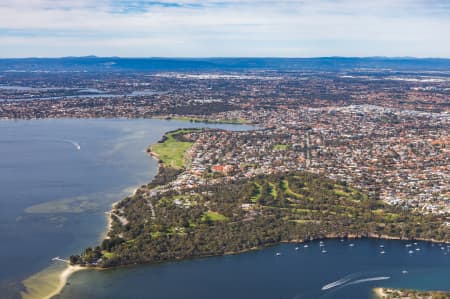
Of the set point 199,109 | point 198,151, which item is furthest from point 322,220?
point 199,109

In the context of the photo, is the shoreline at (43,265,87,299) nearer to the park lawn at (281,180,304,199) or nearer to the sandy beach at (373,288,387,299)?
the sandy beach at (373,288,387,299)

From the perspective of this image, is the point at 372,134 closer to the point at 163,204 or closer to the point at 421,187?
the point at 421,187

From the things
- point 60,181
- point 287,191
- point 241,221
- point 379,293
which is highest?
point 287,191

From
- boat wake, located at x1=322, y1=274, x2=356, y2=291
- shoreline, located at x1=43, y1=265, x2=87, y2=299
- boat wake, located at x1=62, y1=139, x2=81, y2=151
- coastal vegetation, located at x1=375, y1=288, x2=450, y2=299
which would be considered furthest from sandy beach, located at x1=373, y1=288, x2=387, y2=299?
boat wake, located at x1=62, y1=139, x2=81, y2=151

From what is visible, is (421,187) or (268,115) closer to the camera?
(421,187)

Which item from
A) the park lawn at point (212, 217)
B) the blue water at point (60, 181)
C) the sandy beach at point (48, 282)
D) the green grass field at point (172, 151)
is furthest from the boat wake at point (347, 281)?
the green grass field at point (172, 151)

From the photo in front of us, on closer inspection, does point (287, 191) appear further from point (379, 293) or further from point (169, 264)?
point (379, 293)

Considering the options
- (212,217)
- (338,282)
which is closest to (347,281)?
(338,282)
